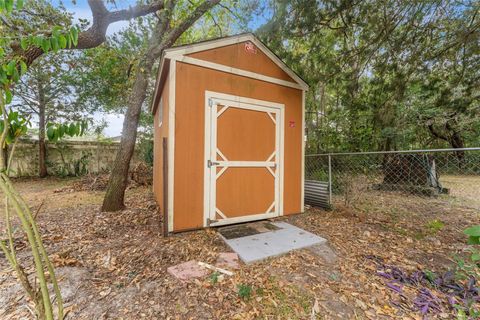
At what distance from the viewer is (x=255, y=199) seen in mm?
3945

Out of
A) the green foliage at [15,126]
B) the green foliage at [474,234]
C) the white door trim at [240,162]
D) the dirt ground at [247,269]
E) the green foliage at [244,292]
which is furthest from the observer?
the white door trim at [240,162]

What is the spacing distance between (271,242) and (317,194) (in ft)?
7.57

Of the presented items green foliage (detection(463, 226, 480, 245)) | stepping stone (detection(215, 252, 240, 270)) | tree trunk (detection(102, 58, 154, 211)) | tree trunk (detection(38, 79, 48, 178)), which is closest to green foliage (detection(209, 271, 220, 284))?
stepping stone (detection(215, 252, 240, 270))

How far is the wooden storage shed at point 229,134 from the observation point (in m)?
3.28

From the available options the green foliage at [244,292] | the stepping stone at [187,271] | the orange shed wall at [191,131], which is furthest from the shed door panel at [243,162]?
the green foliage at [244,292]

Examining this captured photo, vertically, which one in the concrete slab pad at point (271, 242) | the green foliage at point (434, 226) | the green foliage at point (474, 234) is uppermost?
the green foliage at point (474, 234)

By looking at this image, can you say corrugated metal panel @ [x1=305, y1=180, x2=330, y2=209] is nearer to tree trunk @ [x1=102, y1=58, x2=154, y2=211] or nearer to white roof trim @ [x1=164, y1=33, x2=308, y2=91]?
white roof trim @ [x1=164, y1=33, x2=308, y2=91]

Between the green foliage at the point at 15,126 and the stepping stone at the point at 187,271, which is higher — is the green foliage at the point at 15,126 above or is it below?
above

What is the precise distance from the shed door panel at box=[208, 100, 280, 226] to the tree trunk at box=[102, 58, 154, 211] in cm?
194

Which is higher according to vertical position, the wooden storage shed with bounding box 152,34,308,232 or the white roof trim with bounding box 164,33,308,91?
the white roof trim with bounding box 164,33,308,91

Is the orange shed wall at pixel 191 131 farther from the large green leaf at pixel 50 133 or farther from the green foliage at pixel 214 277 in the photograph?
the large green leaf at pixel 50 133

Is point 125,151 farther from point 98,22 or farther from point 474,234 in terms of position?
point 474,234

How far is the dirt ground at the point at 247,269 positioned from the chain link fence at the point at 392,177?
63cm

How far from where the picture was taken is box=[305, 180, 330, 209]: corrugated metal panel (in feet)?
15.5
